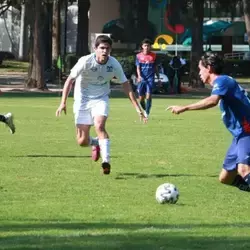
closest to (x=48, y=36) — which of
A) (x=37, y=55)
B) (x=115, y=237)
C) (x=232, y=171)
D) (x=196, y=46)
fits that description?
(x=196, y=46)

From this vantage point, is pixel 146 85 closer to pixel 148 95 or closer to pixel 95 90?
pixel 148 95

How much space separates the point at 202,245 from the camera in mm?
7961

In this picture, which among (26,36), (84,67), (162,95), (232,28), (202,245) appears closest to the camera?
(202,245)

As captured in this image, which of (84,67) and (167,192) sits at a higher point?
(84,67)

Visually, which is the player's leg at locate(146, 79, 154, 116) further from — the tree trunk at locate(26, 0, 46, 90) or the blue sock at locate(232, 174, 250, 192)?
the tree trunk at locate(26, 0, 46, 90)

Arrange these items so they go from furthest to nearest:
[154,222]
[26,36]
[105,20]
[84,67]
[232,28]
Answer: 1. [26,36]
2. [105,20]
3. [232,28]
4. [84,67]
5. [154,222]

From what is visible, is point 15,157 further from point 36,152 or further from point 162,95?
point 162,95

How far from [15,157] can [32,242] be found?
7467 mm

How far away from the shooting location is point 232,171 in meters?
11.3

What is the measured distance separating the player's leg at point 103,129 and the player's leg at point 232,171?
1.99m

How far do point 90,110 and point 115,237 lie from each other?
526cm

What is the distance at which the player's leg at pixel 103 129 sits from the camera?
42.2ft

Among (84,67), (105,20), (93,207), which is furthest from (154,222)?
(105,20)

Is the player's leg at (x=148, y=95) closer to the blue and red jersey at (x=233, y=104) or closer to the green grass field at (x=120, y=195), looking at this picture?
the green grass field at (x=120, y=195)
